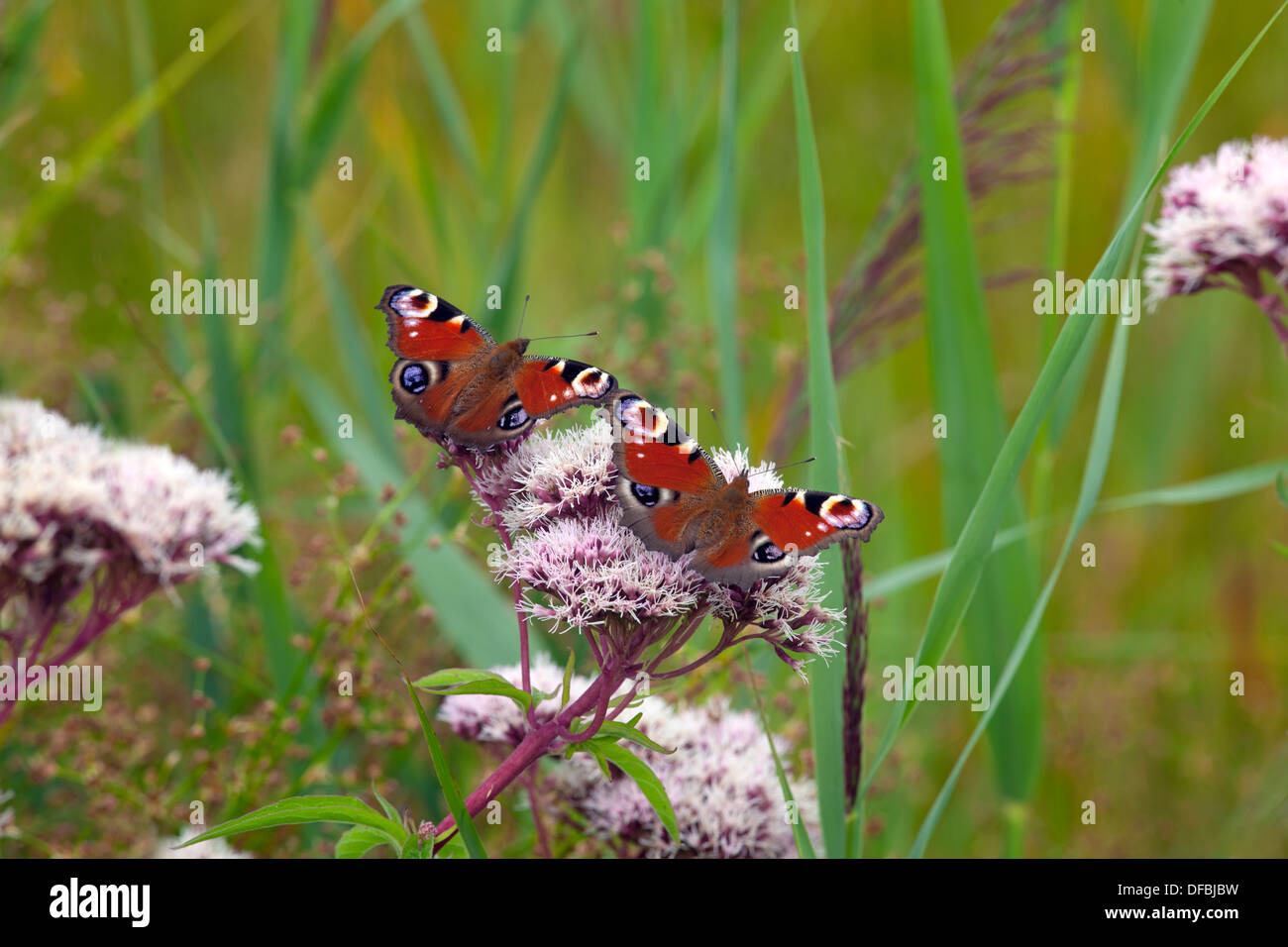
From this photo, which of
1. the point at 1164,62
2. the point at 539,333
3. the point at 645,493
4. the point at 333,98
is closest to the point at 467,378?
the point at 645,493

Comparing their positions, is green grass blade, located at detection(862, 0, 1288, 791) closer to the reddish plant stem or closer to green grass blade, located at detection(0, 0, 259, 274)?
the reddish plant stem

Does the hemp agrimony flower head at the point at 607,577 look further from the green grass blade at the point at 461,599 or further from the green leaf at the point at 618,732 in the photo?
the green grass blade at the point at 461,599

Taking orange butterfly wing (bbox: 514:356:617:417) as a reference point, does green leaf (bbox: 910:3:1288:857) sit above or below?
below

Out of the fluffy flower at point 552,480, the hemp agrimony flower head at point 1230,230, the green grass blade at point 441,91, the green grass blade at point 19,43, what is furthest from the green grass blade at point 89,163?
the hemp agrimony flower head at point 1230,230

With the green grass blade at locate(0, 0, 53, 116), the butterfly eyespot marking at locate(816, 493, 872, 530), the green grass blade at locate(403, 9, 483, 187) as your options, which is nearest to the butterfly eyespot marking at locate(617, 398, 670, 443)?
the butterfly eyespot marking at locate(816, 493, 872, 530)

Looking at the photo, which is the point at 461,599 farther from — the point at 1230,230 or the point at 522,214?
the point at 1230,230

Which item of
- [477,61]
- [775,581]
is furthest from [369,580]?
[477,61]
